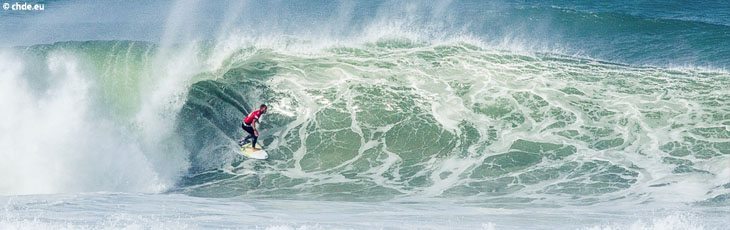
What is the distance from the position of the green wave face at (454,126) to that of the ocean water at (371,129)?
0.05 metres

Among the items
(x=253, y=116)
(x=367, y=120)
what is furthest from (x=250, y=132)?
(x=367, y=120)

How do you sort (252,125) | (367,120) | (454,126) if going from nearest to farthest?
(252,125) < (454,126) < (367,120)

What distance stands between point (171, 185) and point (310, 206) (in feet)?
9.94

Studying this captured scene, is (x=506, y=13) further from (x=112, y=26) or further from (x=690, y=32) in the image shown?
(x=112, y=26)

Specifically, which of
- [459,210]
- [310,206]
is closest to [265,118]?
[310,206]

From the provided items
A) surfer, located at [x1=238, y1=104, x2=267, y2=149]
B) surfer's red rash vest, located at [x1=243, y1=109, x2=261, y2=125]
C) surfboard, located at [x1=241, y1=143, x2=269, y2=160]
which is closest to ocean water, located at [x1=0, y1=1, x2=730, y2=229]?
surfboard, located at [x1=241, y1=143, x2=269, y2=160]

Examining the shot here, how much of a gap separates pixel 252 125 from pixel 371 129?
2568mm

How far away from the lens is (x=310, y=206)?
13.0 m

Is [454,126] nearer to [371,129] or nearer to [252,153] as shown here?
[371,129]

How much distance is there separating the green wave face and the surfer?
1.24 ft

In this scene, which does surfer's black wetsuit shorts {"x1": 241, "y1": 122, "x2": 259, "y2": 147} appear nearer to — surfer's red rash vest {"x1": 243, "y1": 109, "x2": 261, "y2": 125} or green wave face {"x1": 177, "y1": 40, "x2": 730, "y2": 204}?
surfer's red rash vest {"x1": 243, "y1": 109, "x2": 261, "y2": 125}

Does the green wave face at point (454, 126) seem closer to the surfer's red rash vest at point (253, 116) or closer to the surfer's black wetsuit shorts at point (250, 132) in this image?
the surfer's black wetsuit shorts at point (250, 132)

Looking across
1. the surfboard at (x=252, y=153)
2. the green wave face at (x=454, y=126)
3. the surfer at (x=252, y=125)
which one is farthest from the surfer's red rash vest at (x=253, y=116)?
the green wave face at (x=454, y=126)

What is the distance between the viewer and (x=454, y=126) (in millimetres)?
16734
